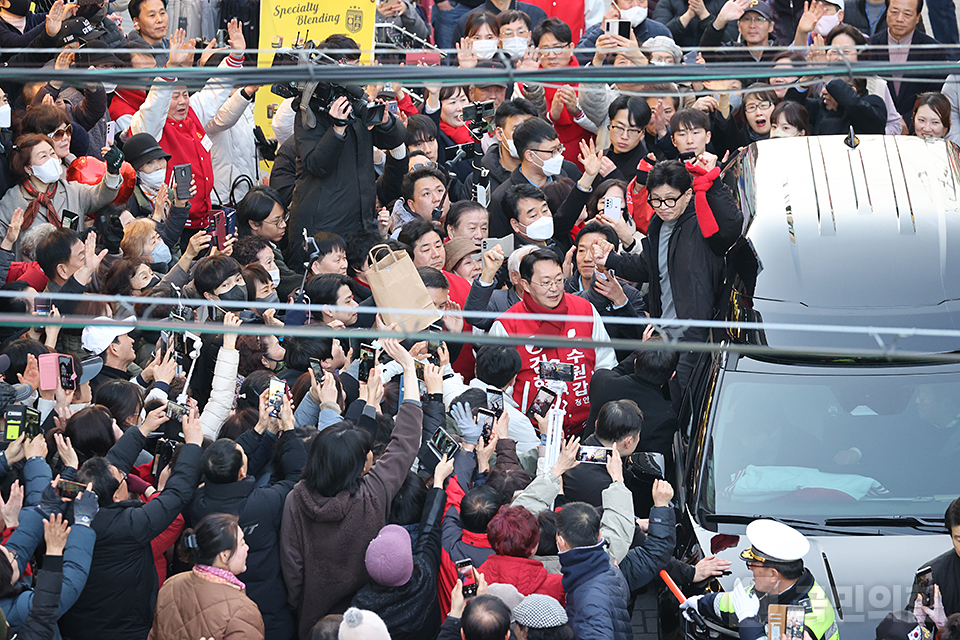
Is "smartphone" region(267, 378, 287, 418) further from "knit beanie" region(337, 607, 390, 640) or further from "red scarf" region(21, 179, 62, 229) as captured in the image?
"red scarf" region(21, 179, 62, 229)

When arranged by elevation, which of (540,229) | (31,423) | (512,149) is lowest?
(31,423)

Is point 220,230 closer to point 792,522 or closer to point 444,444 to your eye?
point 444,444

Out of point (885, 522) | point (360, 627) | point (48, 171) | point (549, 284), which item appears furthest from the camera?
point (48, 171)

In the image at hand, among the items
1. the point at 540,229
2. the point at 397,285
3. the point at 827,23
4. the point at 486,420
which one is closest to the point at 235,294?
the point at 397,285

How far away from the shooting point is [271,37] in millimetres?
9914

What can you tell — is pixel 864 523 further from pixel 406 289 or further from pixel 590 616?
pixel 406 289

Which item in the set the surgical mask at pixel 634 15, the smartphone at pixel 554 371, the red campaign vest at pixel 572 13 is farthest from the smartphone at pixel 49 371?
the red campaign vest at pixel 572 13

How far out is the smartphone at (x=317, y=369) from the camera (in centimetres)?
597

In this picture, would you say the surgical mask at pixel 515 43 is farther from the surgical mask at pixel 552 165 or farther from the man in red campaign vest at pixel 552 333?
the man in red campaign vest at pixel 552 333

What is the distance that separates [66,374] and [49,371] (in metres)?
0.09

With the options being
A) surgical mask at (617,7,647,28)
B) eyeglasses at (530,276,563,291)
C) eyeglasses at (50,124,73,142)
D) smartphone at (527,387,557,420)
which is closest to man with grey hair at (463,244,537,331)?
eyeglasses at (530,276,563,291)

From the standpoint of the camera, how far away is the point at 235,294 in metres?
6.66

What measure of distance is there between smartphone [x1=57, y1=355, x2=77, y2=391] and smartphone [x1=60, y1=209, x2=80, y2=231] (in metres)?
1.96

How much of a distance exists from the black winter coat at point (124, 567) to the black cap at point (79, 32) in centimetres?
452
